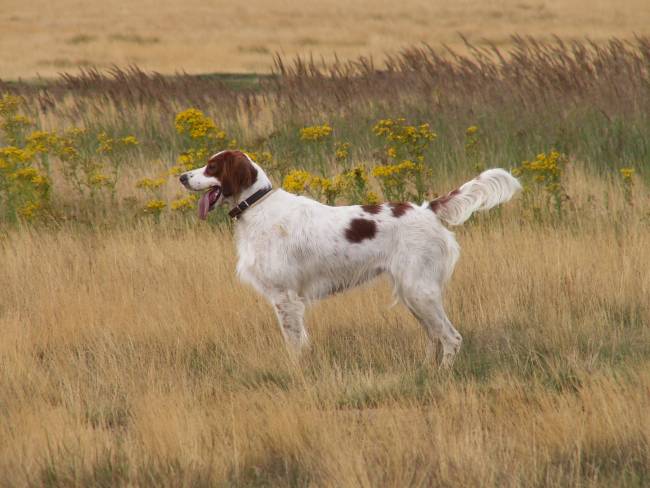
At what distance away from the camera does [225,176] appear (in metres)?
5.67

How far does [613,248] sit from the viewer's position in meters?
7.23

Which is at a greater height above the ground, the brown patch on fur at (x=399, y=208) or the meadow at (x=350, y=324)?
the brown patch on fur at (x=399, y=208)

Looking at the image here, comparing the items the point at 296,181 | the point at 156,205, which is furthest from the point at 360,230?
the point at 156,205

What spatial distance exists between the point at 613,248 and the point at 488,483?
3634mm

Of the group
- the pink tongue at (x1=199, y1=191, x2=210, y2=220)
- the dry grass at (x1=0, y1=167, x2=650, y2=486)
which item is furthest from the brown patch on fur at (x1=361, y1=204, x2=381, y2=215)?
the pink tongue at (x1=199, y1=191, x2=210, y2=220)

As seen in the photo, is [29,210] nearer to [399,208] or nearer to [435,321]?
[399,208]

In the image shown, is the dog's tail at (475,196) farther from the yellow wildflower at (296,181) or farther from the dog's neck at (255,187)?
the yellow wildflower at (296,181)

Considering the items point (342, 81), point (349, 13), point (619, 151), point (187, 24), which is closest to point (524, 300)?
point (619, 151)

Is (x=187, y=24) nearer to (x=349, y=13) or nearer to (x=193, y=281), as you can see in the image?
(x=349, y=13)

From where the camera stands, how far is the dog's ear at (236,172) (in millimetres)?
5648

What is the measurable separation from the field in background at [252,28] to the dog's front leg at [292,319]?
20.4m

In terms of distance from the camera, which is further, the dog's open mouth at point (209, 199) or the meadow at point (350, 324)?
the dog's open mouth at point (209, 199)

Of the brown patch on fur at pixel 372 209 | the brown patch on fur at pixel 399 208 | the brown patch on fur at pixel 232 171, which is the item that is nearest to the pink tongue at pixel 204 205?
the brown patch on fur at pixel 232 171

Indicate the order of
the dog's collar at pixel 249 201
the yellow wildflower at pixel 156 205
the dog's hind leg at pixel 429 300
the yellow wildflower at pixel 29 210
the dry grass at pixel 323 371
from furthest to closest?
the yellow wildflower at pixel 29 210 < the yellow wildflower at pixel 156 205 < the dog's collar at pixel 249 201 < the dog's hind leg at pixel 429 300 < the dry grass at pixel 323 371
